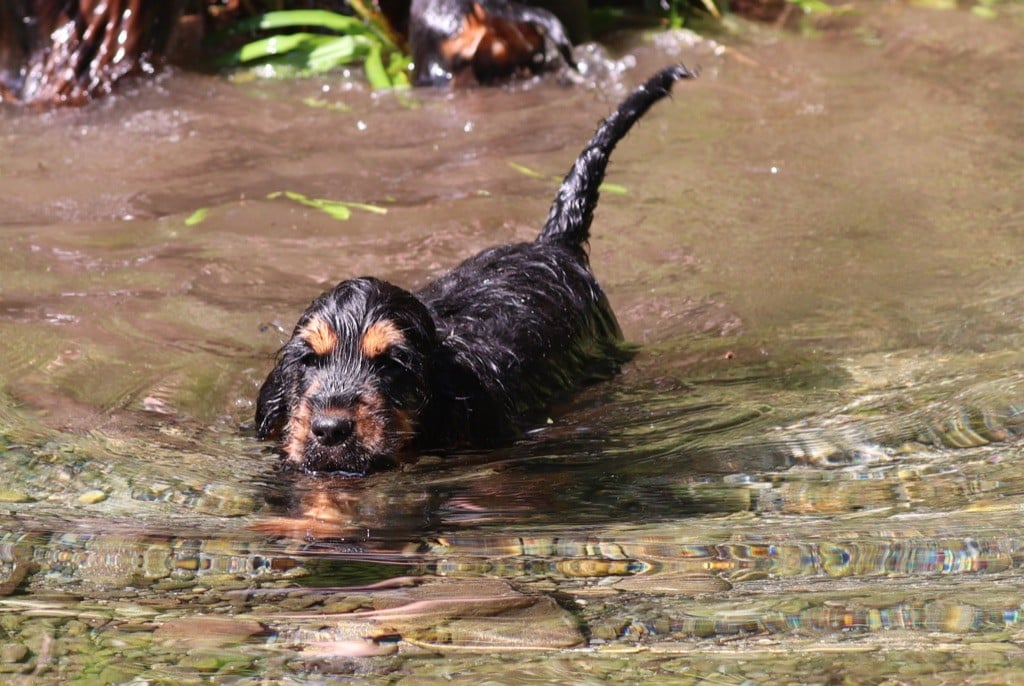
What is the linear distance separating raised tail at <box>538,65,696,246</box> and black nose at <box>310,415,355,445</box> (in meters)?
2.09

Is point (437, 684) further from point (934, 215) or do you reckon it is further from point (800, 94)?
point (800, 94)

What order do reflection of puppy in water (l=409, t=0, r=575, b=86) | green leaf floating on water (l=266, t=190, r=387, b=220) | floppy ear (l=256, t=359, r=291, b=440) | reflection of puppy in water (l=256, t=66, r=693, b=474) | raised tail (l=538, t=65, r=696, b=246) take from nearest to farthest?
reflection of puppy in water (l=256, t=66, r=693, b=474), floppy ear (l=256, t=359, r=291, b=440), raised tail (l=538, t=65, r=696, b=246), green leaf floating on water (l=266, t=190, r=387, b=220), reflection of puppy in water (l=409, t=0, r=575, b=86)

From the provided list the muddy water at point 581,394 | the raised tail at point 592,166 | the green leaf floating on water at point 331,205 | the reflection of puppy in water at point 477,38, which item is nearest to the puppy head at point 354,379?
the muddy water at point 581,394

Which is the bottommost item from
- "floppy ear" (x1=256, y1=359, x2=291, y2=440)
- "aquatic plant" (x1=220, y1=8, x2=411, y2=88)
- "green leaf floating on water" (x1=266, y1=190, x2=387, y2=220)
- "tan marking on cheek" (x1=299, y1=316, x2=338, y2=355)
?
"floppy ear" (x1=256, y1=359, x2=291, y2=440)

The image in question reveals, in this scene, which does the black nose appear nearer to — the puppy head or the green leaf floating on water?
the puppy head

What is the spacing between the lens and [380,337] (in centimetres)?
471

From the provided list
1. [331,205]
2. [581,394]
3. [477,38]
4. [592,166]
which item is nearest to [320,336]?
[581,394]

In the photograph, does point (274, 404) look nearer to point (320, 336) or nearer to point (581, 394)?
point (320, 336)

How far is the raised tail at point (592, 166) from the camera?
6.36m

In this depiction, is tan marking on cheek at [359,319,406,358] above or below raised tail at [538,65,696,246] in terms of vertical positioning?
below

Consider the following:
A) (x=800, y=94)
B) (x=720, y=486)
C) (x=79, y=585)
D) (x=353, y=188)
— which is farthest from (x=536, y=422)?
(x=800, y=94)

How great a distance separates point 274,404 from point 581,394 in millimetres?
1440

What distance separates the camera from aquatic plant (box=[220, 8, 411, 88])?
1043 cm

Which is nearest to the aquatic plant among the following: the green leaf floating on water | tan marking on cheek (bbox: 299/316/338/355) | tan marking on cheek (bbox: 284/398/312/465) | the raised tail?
the green leaf floating on water
